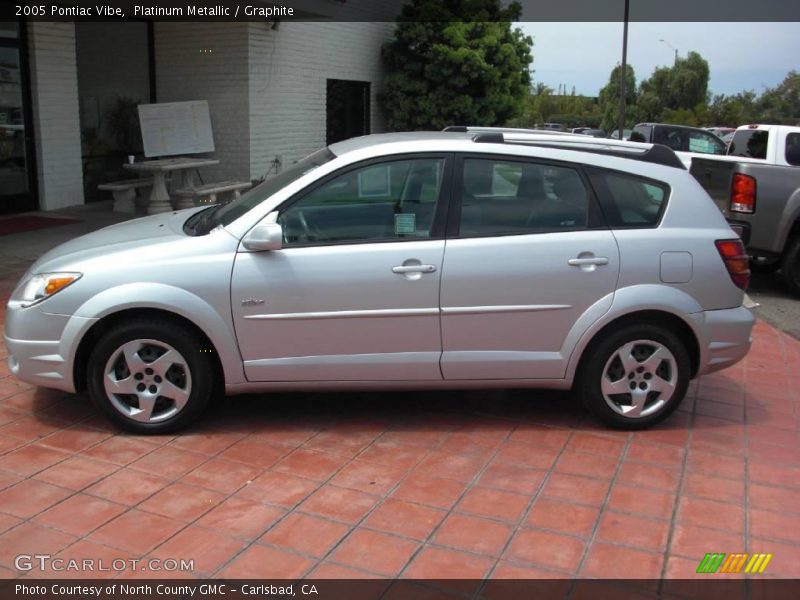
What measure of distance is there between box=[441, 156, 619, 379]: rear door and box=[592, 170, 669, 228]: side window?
0.32 ft

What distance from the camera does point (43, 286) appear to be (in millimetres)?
4469

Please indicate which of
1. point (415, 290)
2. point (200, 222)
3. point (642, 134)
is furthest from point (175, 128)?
point (415, 290)

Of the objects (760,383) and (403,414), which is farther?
(760,383)

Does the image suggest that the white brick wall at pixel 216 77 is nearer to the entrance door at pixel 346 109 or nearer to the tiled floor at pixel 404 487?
the entrance door at pixel 346 109

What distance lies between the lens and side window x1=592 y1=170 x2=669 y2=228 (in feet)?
15.3

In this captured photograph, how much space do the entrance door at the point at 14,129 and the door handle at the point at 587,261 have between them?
8.99 m

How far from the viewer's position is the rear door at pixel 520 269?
4.50 meters

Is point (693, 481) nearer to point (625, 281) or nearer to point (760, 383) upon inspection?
point (625, 281)

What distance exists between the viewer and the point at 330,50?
14852 millimetres

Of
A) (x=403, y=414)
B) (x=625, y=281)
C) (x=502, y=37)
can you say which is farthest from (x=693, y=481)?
(x=502, y=37)

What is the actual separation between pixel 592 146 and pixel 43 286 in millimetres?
3271

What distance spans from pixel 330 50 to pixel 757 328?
9.96 meters

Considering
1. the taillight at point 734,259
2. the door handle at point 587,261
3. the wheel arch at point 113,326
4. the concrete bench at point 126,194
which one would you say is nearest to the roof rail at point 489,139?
the door handle at point 587,261

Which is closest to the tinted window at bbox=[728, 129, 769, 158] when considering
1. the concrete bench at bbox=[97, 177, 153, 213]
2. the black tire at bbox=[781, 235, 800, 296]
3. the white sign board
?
the black tire at bbox=[781, 235, 800, 296]
